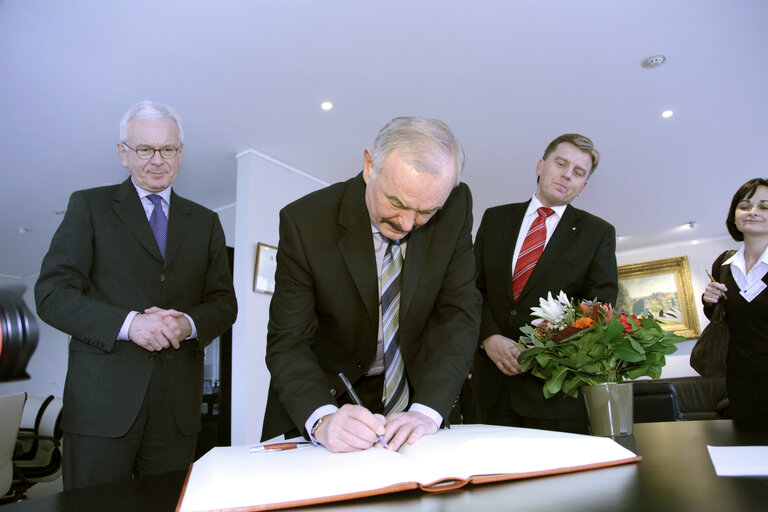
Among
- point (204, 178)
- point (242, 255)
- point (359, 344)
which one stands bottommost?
point (359, 344)

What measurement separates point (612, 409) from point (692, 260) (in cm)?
946

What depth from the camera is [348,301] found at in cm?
143

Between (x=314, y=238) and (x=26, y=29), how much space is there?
3128 millimetres

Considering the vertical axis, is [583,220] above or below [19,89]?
below

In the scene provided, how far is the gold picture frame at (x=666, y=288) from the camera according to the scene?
9.05 meters

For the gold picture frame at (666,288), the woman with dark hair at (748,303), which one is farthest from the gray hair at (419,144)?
the gold picture frame at (666,288)

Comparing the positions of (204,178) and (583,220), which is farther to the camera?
(204,178)

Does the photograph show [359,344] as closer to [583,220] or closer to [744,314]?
[583,220]

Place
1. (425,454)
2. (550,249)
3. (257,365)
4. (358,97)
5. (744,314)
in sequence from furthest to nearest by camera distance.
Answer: (257,365) < (358,97) < (744,314) < (550,249) < (425,454)

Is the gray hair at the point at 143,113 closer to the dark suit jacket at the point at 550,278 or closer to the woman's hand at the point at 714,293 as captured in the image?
the dark suit jacket at the point at 550,278

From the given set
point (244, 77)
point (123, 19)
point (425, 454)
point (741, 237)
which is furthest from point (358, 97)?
point (425, 454)

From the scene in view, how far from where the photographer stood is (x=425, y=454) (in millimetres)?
886

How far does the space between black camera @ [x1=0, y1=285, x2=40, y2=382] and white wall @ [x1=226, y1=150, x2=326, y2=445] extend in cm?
443

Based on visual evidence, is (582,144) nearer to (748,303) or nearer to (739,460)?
(748,303)
